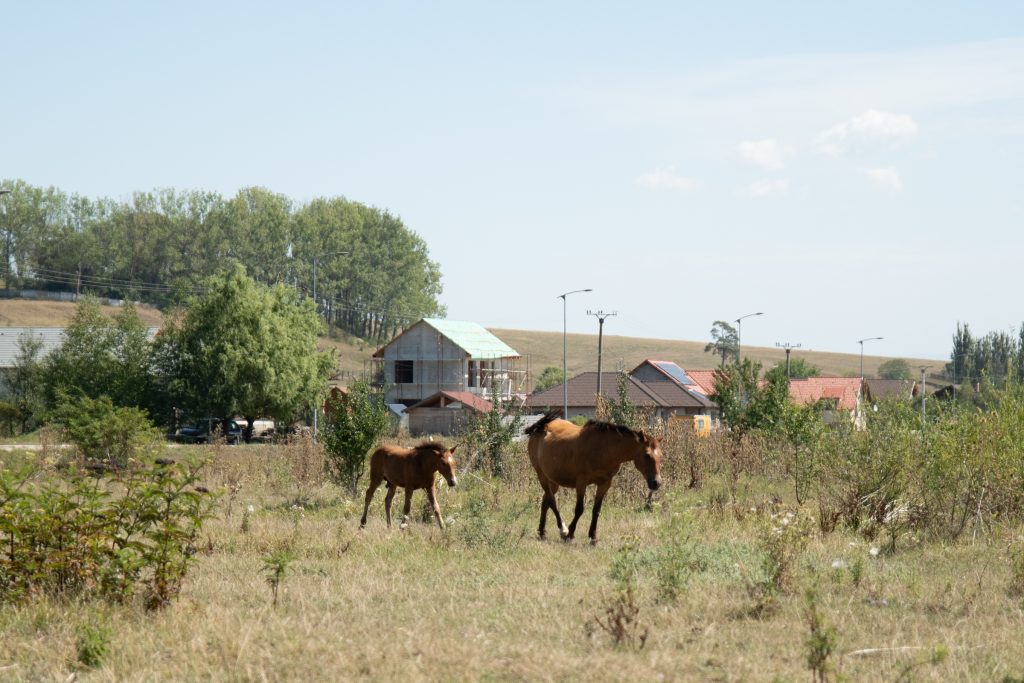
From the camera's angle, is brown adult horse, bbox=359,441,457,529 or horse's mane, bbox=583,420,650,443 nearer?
horse's mane, bbox=583,420,650,443

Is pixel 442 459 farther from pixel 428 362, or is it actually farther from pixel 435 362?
pixel 428 362

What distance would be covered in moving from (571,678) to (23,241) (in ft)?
413

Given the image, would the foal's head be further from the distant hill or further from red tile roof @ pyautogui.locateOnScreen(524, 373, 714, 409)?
the distant hill

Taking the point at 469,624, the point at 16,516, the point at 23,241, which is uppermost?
the point at 23,241

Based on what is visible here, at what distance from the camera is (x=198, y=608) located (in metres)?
9.96

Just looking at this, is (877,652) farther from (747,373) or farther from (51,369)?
(51,369)

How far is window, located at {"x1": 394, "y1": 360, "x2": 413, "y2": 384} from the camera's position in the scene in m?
83.4

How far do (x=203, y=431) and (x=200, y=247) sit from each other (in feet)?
220

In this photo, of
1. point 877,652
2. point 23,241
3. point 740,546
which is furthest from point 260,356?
point 23,241

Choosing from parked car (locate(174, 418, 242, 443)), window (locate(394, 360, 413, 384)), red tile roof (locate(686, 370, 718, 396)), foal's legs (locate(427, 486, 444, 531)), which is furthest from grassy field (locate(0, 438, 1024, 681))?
window (locate(394, 360, 413, 384))

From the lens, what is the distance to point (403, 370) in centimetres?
8375

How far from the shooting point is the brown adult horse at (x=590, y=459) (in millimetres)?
15047

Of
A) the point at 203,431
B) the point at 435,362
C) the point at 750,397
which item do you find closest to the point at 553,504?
the point at 750,397

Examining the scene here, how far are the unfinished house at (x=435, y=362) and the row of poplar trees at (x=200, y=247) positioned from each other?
3760cm
